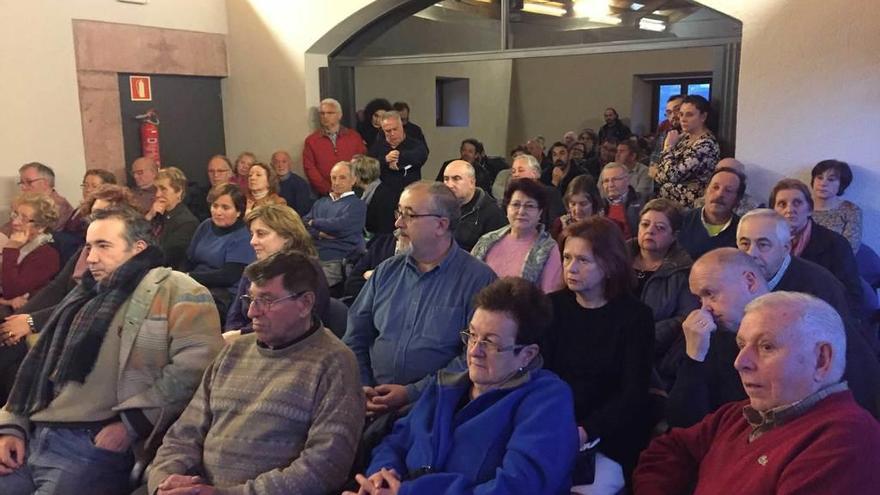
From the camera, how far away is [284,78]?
258 inches

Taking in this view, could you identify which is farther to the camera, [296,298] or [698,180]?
[698,180]

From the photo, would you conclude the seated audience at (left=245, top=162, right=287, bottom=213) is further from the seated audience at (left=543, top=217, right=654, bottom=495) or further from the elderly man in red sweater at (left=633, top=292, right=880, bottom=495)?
the elderly man in red sweater at (left=633, top=292, right=880, bottom=495)

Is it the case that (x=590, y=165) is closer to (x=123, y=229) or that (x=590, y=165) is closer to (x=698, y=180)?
(x=698, y=180)

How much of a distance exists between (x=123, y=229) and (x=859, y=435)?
2.11 m

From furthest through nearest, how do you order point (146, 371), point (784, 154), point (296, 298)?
point (784, 154)
point (146, 371)
point (296, 298)

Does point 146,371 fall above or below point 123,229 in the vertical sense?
below

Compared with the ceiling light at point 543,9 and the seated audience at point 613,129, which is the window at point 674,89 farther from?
the ceiling light at point 543,9

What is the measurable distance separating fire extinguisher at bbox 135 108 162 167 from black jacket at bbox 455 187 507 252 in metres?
3.27

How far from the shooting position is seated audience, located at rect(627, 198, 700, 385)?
2.68 m

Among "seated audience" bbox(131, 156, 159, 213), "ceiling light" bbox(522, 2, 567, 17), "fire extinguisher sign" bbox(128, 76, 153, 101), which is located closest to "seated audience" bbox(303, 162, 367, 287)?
"seated audience" bbox(131, 156, 159, 213)

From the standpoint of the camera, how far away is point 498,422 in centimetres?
183

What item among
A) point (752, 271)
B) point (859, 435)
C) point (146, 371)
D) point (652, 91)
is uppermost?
point (652, 91)

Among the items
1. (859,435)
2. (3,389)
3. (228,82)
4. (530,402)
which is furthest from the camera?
(228,82)

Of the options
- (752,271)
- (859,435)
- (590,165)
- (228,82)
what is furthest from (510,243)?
(228,82)
